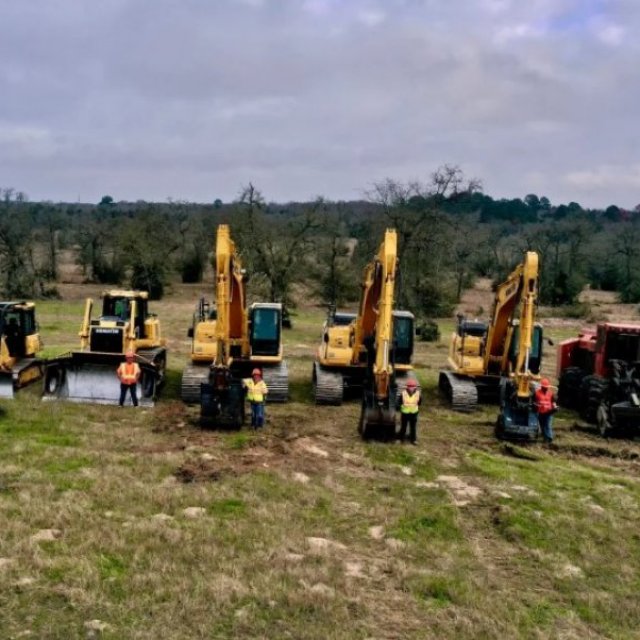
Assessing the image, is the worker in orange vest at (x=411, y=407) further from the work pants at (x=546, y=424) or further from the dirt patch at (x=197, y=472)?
the dirt patch at (x=197, y=472)

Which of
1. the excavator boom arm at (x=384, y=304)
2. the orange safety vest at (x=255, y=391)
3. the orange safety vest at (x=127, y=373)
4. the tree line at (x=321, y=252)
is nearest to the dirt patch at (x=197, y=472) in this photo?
the orange safety vest at (x=255, y=391)

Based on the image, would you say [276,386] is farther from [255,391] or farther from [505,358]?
[505,358]

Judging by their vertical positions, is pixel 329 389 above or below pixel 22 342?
below

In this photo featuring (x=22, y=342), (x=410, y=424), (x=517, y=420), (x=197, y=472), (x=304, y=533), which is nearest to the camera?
(x=304, y=533)

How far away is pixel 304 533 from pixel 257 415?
5544 mm

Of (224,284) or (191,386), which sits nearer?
(224,284)

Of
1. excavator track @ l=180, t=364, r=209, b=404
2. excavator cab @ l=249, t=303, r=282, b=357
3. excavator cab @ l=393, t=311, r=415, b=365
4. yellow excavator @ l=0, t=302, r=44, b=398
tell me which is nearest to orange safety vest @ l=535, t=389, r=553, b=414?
excavator cab @ l=393, t=311, r=415, b=365

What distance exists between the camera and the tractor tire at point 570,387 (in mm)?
18594

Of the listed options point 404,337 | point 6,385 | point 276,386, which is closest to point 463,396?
point 404,337

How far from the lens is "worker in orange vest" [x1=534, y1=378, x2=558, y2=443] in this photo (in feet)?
48.0

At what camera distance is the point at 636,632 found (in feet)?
23.6

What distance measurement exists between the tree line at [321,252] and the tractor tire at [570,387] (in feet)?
48.6

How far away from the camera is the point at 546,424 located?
582 inches

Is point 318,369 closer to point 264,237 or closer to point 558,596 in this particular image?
point 558,596
